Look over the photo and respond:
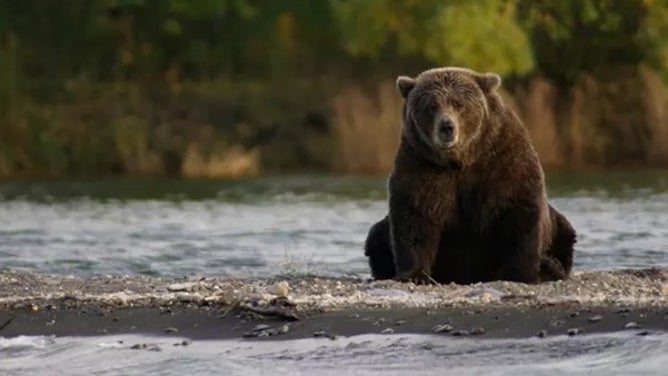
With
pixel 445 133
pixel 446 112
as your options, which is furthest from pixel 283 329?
pixel 446 112

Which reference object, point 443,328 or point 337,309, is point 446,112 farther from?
point 443,328

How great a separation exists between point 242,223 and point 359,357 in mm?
13568

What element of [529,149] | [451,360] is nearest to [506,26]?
[529,149]

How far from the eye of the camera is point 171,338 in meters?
10.5

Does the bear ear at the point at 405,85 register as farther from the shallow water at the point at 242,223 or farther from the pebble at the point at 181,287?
the shallow water at the point at 242,223

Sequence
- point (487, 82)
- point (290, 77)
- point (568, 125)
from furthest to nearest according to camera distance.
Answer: point (290, 77), point (568, 125), point (487, 82)

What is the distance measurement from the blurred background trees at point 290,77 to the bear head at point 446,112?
2197 centimetres

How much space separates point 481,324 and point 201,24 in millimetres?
39096

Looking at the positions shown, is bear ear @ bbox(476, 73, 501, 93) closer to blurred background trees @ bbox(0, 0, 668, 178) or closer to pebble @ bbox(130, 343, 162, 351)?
pebble @ bbox(130, 343, 162, 351)

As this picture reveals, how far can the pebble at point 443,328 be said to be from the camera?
10.2 m

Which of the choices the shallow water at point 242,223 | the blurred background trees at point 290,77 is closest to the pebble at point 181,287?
the shallow water at point 242,223

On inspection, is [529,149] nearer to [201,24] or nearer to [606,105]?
[606,105]

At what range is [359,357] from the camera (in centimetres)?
976

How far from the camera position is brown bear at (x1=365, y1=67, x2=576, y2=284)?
484 inches
